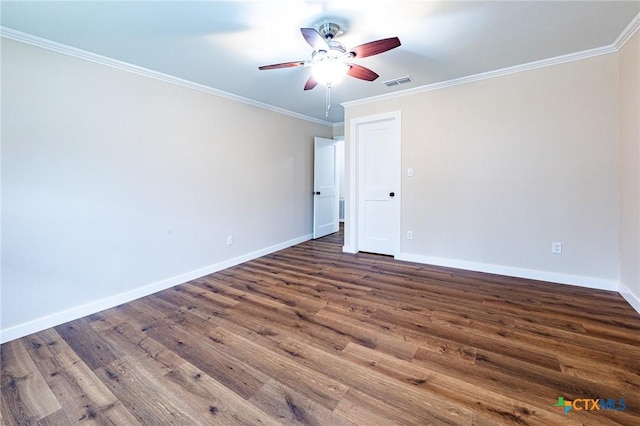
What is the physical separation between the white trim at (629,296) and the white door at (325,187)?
4130 mm

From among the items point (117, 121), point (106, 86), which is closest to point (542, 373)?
Answer: point (117, 121)

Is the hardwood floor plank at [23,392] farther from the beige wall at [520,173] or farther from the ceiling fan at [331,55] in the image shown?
the beige wall at [520,173]

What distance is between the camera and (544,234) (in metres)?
3.04

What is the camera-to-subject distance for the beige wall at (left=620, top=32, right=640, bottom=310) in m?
2.34

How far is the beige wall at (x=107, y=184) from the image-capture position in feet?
7.11

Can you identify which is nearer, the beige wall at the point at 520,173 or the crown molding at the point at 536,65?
the crown molding at the point at 536,65

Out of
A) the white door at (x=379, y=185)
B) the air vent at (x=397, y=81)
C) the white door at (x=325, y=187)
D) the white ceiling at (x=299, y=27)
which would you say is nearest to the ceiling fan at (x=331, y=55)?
the white ceiling at (x=299, y=27)

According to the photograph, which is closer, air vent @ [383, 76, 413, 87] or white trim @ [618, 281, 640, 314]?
white trim @ [618, 281, 640, 314]

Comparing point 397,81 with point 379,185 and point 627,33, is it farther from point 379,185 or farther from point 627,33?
point 627,33

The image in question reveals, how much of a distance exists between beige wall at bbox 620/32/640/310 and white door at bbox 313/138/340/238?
3983mm

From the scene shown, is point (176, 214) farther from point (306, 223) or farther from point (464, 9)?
point (464, 9)

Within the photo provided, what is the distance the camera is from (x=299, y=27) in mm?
2186

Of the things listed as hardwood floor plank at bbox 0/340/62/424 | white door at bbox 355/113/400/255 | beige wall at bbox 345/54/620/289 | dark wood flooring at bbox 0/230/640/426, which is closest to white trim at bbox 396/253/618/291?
beige wall at bbox 345/54/620/289

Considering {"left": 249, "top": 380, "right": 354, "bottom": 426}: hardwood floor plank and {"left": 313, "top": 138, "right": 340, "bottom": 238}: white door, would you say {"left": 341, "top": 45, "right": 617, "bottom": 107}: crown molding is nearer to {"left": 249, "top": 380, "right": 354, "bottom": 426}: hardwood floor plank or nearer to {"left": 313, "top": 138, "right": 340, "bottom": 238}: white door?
{"left": 313, "top": 138, "right": 340, "bottom": 238}: white door
